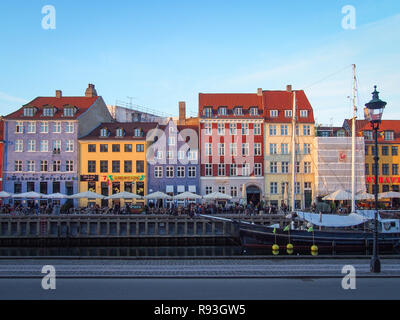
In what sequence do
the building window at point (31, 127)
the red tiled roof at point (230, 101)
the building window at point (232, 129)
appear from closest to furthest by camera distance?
the building window at point (31, 127) → the building window at point (232, 129) → the red tiled roof at point (230, 101)

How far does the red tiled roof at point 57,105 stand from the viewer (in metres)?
53.8

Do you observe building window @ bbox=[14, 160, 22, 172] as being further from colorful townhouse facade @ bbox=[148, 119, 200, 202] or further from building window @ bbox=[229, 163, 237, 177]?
building window @ bbox=[229, 163, 237, 177]

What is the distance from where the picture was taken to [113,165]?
2090 inches

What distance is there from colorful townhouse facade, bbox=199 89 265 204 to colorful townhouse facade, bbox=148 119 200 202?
1.14 metres

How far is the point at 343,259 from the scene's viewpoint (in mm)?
19172

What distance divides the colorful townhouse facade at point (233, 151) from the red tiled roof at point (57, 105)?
→ 1585 cm

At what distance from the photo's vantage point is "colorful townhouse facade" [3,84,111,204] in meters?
52.6

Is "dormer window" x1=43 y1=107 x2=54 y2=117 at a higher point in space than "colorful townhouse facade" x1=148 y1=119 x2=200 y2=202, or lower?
higher

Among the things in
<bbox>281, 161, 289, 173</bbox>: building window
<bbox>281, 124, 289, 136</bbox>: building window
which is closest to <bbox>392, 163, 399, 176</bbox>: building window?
<bbox>281, 161, 289, 173</bbox>: building window

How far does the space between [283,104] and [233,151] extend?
9.86 meters

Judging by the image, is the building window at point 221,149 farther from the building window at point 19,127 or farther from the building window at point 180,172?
the building window at point 19,127

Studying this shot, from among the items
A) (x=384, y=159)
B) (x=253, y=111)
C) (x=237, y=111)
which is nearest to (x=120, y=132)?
(x=237, y=111)

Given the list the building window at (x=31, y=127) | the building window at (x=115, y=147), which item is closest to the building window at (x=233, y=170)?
the building window at (x=115, y=147)
